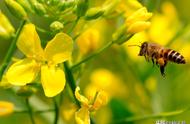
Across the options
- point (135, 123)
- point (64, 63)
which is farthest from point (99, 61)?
point (64, 63)

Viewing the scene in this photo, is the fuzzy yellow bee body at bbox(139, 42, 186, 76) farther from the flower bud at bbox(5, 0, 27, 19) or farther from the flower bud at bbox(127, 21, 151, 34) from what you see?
the flower bud at bbox(5, 0, 27, 19)

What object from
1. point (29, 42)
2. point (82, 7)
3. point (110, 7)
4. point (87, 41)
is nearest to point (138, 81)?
point (87, 41)

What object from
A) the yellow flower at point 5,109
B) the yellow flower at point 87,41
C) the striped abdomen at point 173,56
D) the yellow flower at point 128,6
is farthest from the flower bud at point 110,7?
the yellow flower at point 5,109

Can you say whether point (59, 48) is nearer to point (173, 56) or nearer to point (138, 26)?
point (138, 26)

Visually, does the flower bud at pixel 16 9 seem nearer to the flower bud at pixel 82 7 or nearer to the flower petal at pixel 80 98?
the flower bud at pixel 82 7

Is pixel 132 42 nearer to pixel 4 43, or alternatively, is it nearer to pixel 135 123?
pixel 135 123

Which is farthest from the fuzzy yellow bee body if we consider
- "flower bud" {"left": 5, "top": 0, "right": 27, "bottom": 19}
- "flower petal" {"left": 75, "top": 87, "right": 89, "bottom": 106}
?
"flower bud" {"left": 5, "top": 0, "right": 27, "bottom": 19}
